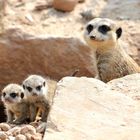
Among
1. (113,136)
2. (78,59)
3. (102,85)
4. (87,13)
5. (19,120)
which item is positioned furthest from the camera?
(87,13)

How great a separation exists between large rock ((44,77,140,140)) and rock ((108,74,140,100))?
0.29ft

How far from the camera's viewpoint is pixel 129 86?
16.4 ft

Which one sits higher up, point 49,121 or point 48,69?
point 49,121

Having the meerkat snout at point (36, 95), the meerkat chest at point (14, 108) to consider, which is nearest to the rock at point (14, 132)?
the meerkat snout at point (36, 95)

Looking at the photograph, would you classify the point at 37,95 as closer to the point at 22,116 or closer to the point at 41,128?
the point at 22,116

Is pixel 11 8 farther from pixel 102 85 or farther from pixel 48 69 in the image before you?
pixel 102 85

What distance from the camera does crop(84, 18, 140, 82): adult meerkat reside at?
20.0 ft

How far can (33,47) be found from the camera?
816 cm

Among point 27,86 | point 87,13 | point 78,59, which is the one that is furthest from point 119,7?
point 27,86

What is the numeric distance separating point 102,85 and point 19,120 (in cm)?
105

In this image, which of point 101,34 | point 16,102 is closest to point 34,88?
point 16,102

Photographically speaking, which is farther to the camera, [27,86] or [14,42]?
[14,42]

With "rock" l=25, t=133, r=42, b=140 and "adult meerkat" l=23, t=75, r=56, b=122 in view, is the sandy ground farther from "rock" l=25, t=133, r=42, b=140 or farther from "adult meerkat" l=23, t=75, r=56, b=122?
"rock" l=25, t=133, r=42, b=140

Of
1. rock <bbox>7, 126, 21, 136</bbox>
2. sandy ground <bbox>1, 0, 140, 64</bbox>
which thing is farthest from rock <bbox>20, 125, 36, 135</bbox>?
sandy ground <bbox>1, 0, 140, 64</bbox>
